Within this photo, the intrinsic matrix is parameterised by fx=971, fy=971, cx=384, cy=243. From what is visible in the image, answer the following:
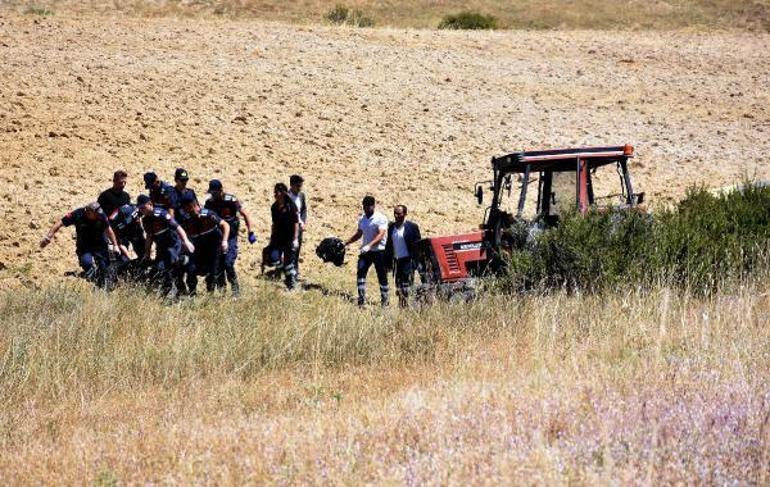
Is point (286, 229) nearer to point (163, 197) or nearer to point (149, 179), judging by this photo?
point (163, 197)

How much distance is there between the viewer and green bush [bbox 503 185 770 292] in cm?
1045

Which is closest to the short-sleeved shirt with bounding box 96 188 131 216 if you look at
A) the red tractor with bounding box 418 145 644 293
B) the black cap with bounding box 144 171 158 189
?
the black cap with bounding box 144 171 158 189

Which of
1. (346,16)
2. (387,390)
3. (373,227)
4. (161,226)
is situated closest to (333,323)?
(387,390)

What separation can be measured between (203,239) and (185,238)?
1.79 ft

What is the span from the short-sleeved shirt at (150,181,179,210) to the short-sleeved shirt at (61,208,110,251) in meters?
0.83

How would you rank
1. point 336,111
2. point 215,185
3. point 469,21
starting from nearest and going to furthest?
point 215,185, point 336,111, point 469,21

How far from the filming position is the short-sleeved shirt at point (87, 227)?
1208cm

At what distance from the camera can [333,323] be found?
9.75m

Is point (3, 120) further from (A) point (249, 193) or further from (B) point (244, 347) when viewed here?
(B) point (244, 347)

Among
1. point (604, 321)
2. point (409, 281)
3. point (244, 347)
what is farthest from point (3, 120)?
point (604, 321)

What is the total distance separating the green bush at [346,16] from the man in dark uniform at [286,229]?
83.6 ft

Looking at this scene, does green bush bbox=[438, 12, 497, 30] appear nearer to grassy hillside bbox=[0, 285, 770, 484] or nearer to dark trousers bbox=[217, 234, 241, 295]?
dark trousers bbox=[217, 234, 241, 295]

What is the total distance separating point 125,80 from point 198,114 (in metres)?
2.46

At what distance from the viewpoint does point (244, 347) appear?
9.15 meters
